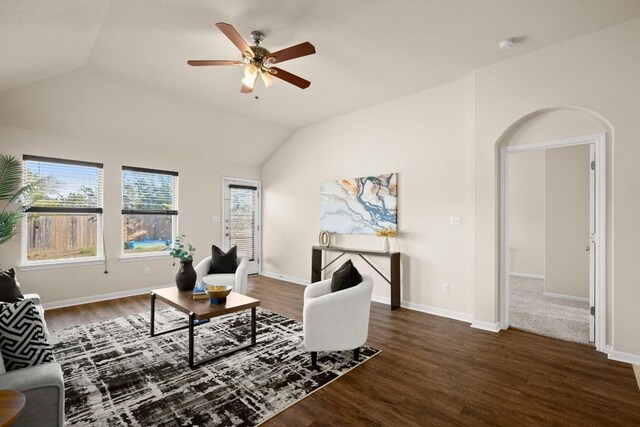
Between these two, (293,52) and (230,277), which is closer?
(293,52)

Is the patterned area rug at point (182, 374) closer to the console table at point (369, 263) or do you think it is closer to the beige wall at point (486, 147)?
the console table at point (369, 263)

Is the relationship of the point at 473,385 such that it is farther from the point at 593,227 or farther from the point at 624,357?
the point at 593,227

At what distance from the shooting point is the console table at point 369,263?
180 inches

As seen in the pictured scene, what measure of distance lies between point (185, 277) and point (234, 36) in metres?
2.57

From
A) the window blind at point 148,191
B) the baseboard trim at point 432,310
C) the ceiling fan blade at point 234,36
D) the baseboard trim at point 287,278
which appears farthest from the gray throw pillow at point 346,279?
the window blind at point 148,191

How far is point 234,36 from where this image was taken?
8.34 ft

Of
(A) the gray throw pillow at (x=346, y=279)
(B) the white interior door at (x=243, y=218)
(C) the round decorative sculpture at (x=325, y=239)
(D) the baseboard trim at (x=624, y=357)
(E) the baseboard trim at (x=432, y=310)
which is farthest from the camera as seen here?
(B) the white interior door at (x=243, y=218)

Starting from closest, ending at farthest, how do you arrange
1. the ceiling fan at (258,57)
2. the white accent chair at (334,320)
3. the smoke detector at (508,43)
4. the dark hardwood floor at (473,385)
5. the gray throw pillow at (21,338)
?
the gray throw pillow at (21,338) → the dark hardwood floor at (473,385) → the ceiling fan at (258,57) → the white accent chair at (334,320) → the smoke detector at (508,43)

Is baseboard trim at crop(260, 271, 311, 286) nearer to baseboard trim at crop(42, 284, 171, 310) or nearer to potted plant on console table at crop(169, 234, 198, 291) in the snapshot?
baseboard trim at crop(42, 284, 171, 310)

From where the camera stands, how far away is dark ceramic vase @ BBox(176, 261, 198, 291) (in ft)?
11.8

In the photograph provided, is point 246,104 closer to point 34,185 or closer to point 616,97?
point 34,185

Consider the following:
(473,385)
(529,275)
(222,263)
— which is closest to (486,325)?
(473,385)

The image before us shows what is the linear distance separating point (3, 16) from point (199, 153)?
3.90 meters

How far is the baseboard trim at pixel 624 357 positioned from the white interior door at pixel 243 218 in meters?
5.94
